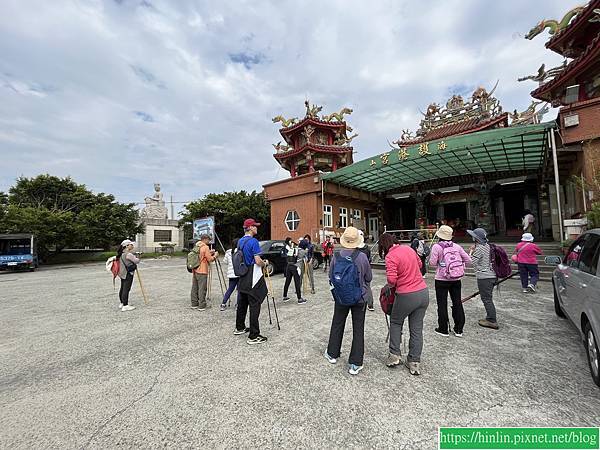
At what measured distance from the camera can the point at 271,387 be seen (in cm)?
275

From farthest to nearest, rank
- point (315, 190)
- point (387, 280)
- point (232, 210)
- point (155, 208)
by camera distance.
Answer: point (155, 208) → point (232, 210) → point (315, 190) → point (387, 280)

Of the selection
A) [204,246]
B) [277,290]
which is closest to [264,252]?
[277,290]

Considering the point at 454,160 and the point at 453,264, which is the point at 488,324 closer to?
the point at 453,264

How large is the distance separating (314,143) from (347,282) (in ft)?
60.5

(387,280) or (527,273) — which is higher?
(387,280)

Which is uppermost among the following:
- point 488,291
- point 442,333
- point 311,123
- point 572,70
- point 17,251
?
point 311,123

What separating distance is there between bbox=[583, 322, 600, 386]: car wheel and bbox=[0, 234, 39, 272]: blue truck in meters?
24.7

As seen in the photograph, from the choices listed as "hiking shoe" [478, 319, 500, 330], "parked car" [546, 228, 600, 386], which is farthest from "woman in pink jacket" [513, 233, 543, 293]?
"hiking shoe" [478, 319, 500, 330]

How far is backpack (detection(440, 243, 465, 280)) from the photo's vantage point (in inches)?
151

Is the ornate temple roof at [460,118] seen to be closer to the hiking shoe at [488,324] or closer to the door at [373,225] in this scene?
the door at [373,225]

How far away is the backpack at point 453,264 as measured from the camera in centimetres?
385

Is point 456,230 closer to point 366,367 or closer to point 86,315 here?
point 366,367

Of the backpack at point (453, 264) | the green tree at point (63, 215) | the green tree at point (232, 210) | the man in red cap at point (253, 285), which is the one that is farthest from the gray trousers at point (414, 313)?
the green tree at point (63, 215)

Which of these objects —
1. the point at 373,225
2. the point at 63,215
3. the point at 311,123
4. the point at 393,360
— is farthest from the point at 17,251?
the point at 373,225
